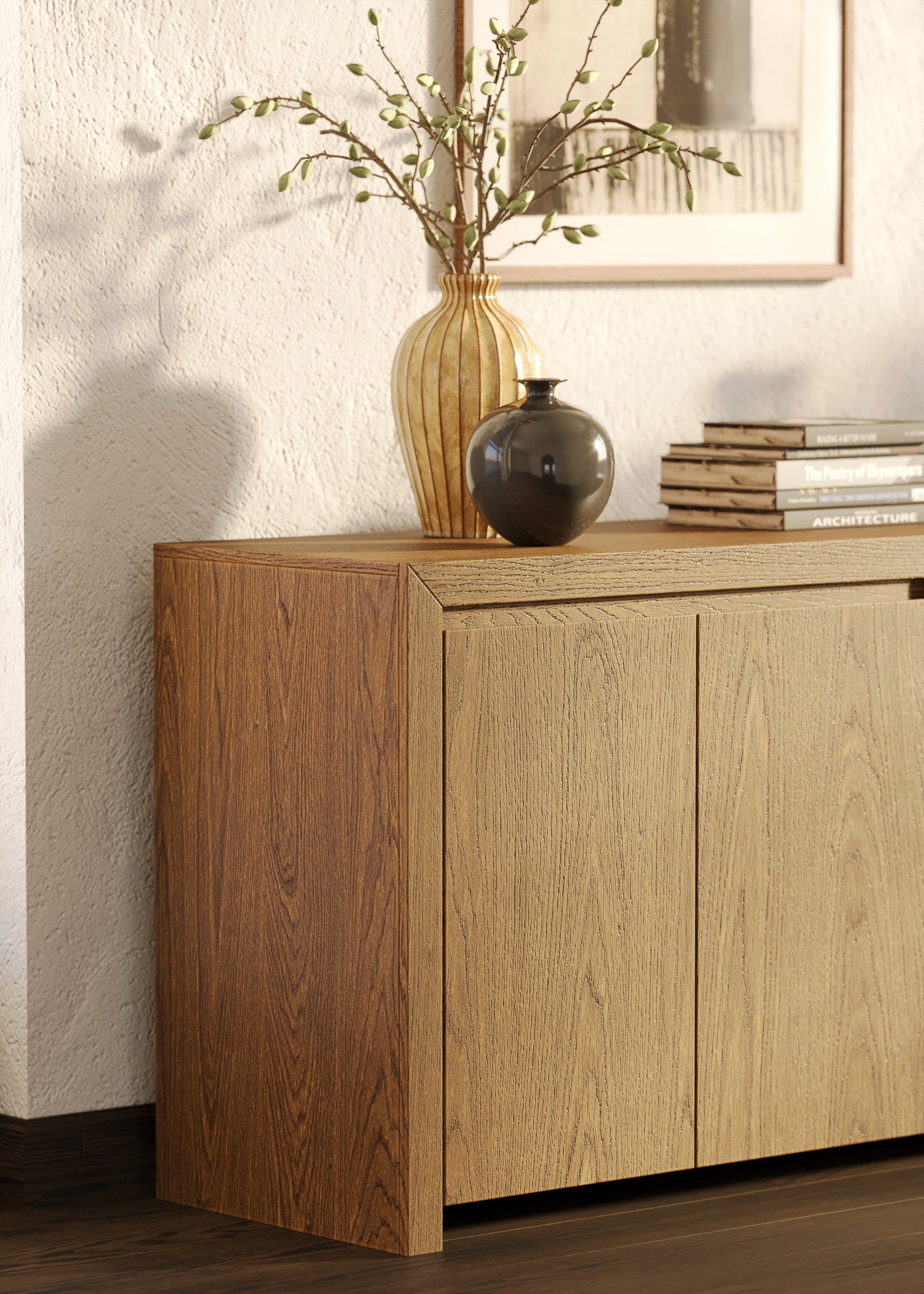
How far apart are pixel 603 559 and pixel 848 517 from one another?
499 millimetres

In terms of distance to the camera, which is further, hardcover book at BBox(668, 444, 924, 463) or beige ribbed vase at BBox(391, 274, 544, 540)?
hardcover book at BBox(668, 444, 924, 463)

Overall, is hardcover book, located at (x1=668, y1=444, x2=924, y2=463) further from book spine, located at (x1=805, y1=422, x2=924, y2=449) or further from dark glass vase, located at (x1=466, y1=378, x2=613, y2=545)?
dark glass vase, located at (x1=466, y1=378, x2=613, y2=545)

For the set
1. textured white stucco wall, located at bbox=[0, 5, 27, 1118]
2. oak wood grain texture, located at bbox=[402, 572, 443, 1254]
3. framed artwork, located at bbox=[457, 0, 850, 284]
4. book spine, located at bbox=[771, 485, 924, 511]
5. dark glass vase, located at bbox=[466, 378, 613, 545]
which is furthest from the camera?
framed artwork, located at bbox=[457, 0, 850, 284]

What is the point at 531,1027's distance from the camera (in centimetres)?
198

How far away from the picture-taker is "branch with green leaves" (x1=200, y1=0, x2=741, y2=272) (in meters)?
2.17

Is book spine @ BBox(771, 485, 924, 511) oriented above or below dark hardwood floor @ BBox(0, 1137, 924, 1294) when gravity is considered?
above

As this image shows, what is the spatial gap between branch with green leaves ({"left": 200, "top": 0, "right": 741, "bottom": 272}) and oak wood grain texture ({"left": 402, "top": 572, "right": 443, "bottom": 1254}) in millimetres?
596

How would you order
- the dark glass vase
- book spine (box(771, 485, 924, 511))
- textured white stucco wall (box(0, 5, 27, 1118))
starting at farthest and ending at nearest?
book spine (box(771, 485, 924, 511))
textured white stucco wall (box(0, 5, 27, 1118))
the dark glass vase

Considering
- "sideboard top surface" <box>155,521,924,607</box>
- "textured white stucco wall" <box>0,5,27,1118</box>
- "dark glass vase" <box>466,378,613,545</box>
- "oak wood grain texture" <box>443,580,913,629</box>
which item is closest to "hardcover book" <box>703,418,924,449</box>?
"sideboard top surface" <box>155,521,924,607</box>

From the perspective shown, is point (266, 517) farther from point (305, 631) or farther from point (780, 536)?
point (780, 536)

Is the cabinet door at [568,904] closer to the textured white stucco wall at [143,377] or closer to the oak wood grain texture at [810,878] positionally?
the oak wood grain texture at [810,878]

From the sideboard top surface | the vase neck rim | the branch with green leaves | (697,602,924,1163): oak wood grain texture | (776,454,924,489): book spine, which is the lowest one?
(697,602,924,1163): oak wood grain texture

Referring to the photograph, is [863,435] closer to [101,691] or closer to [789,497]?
[789,497]

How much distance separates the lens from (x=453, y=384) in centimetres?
215
